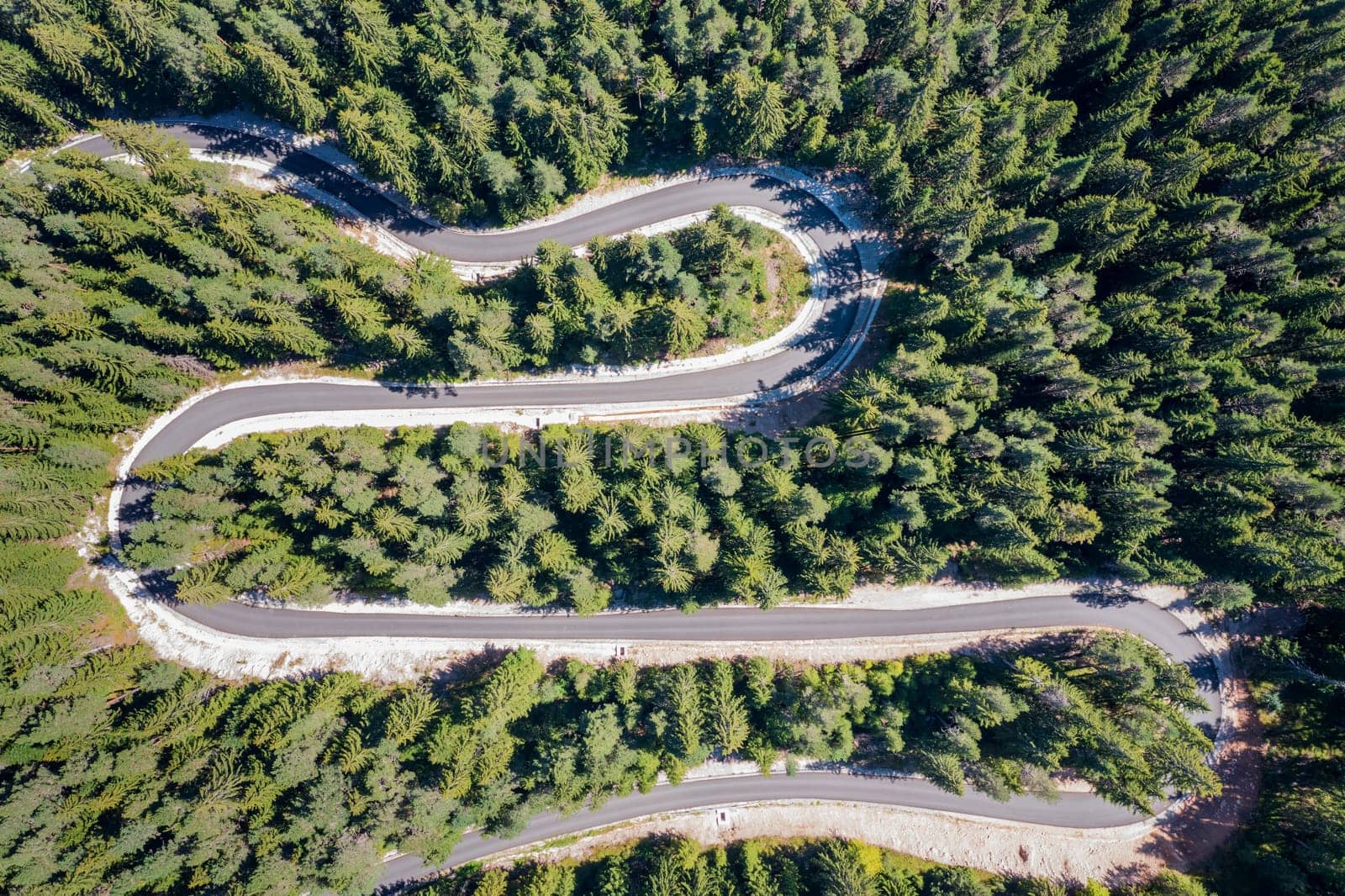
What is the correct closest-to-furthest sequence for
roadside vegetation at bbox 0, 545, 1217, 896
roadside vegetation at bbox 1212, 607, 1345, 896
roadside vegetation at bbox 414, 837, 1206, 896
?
roadside vegetation at bbox 0, 545, 1217, 896 → roadside vegetation at bbox 1212, 607, 1345, 896 → roadside vegetation at bbox 414, 837, 1206, 896

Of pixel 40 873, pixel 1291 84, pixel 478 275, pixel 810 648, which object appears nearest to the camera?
pixel 40 873

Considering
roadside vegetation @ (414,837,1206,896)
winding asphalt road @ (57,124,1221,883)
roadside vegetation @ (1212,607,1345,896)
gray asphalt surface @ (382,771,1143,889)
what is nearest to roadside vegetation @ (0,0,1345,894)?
roadside vegetation @ (1212,607,1345,896)

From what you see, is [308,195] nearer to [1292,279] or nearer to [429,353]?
[429,353]

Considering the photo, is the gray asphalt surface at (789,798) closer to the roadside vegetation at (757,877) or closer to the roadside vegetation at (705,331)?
the roadside vegetation at (757,877)

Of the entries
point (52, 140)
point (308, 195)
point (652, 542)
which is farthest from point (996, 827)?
point (52, 140)

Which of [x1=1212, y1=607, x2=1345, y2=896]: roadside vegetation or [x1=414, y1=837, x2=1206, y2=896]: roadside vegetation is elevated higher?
[x1=1212, y1=607, x2=1345, y2=896]: roadside vegetation

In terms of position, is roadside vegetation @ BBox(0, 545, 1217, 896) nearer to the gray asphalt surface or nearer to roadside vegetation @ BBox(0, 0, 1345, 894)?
roadside vegetation @ BBox(0, 0, 1345, 894)

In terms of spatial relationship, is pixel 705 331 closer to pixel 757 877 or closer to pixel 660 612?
pixel 660 612
